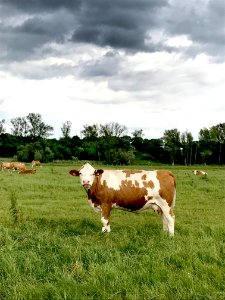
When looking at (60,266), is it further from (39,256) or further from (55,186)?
(55,186)

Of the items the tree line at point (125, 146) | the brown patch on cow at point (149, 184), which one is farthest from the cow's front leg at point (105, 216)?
the tree line at point (125, 146)

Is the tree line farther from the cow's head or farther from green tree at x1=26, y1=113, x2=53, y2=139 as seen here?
the cow's head

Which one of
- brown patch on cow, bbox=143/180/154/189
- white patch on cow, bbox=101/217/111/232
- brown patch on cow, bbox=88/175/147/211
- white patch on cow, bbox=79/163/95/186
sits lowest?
white patch on cow, bbox=101/217/111/232

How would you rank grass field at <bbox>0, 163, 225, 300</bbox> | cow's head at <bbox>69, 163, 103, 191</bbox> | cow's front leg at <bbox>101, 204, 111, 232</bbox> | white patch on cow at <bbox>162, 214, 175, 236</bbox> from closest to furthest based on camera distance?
grass field at <bbox>0, 163, 225, 300</bbox>
white patch on cow at <bbox>162, 214, 175, 236</bbox>
cow's front leg at <bbox>101, 204, 111, 232</bbox>
cow's head at <bbox>69, 163, 103, 191</bbox>

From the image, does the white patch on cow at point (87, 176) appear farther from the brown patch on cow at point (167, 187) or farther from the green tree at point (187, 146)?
the green tree at point (187, 146)

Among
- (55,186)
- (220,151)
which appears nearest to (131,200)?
(55,186)

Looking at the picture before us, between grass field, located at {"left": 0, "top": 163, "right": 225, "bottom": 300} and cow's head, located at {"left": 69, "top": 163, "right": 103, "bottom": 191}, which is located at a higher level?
cow's head, located at {"left": 69, "top": 163, "right": 103, "bottom": 191}

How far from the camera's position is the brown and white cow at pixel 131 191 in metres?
12.2

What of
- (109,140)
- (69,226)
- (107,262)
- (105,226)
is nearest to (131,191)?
(105,226)

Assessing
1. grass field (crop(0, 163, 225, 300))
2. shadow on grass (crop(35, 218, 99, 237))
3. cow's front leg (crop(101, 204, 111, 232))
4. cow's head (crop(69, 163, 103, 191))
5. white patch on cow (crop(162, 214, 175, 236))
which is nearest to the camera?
grass field (crop(0, 163, 225, 300))

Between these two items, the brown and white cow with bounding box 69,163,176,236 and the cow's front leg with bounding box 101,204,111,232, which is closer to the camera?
the cow's front leg with bounding box 101,204,111,232

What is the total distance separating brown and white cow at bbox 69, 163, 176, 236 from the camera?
40.0 feet

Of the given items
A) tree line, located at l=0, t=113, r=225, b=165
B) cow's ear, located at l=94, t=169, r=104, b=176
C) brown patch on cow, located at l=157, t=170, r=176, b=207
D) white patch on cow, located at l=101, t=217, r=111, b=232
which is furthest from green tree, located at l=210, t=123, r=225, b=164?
white patch on cow, located at l=101, t=217, r=111, b=232

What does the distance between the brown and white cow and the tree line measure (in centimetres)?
7348
